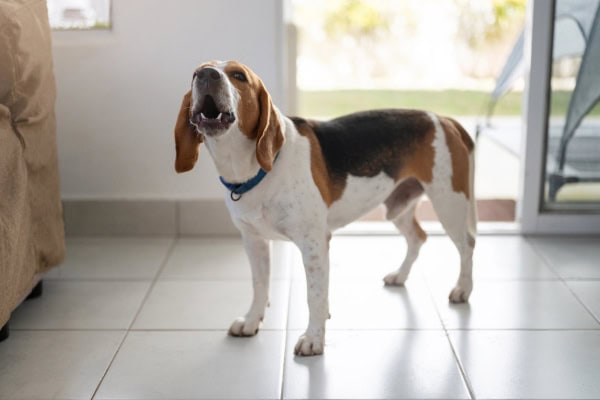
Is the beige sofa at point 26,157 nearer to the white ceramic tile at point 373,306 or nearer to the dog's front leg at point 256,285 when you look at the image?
the dog's front leg at point 256,285

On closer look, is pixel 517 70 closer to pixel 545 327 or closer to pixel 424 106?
pixel 545 327

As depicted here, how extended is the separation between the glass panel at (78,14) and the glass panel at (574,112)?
1943 millimetres

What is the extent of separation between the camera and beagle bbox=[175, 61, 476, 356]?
83.0 inches

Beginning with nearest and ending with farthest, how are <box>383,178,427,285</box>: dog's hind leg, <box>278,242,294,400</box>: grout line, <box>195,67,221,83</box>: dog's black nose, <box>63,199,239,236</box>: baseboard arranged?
1. <box>195,67,221,83</box>: dog's black nose
2. <box>278,242,294,400</box>: grout line
3. <box>383,178,427,285</box>: dog's hind leg
4. <box>63,199,239,236</box>: baseboard

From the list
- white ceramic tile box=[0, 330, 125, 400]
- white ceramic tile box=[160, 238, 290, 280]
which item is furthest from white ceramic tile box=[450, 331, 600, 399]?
white ceramic tile box=[0, 330, 125, 400]

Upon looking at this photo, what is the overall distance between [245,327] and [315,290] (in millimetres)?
322

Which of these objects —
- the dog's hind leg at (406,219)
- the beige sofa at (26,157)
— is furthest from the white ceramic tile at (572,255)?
the beige sofa at (26,157)

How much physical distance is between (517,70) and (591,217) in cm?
91

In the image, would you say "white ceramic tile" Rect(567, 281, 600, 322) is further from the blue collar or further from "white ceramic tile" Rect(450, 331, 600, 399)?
the blue collar

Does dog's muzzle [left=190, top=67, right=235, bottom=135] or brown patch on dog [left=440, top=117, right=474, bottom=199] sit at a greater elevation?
dog's muzzle [left=190, top=67, right=235, bottom=135]

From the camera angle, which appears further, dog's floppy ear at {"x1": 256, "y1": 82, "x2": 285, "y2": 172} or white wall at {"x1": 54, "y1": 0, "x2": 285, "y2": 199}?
white wall at {"x1": 54, "y1": 0, "x2": 285, "y2": 199}

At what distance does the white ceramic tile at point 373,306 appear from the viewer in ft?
8.41

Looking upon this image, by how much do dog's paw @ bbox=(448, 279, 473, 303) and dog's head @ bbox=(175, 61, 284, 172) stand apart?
0.94 m

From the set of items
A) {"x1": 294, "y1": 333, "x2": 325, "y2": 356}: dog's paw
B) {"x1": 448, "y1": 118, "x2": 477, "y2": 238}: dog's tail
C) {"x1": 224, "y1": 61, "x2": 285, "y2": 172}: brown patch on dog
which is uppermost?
{"x1": 224, "y1": 61, "x2": 285, "y2": 172}: brown patch on dog
